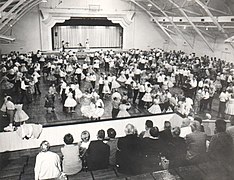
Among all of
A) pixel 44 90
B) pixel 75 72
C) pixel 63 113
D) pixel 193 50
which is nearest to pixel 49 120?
pixel 63 113

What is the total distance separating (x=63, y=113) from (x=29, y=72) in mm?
4925

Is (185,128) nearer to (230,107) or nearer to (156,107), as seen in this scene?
(230,107)

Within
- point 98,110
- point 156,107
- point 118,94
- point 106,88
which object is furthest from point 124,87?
point 98,110

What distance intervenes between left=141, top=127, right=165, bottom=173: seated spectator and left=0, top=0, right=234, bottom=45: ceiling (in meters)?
6.66

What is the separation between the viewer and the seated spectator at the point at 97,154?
408 centimetres

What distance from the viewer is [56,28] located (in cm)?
2012

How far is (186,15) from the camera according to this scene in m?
15.5

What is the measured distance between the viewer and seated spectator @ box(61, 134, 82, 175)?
164 inches

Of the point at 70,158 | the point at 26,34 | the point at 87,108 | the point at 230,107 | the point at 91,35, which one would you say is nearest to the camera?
the point at 70,158

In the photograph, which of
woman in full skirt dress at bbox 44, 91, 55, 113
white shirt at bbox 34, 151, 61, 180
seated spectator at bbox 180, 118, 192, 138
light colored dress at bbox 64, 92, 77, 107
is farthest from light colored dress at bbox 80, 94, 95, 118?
white shirt at bbox 34, 151, 61, 180

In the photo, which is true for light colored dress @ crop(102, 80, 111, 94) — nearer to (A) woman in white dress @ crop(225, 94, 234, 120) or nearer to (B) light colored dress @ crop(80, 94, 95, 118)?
(B) light colored dress @ crop(80, 94, 95, 118)

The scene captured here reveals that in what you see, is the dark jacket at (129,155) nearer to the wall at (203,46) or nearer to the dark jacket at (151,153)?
the dark jacket at (151,153)

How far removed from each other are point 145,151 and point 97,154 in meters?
0.85

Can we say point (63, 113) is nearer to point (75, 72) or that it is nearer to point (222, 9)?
point (75, 72)
